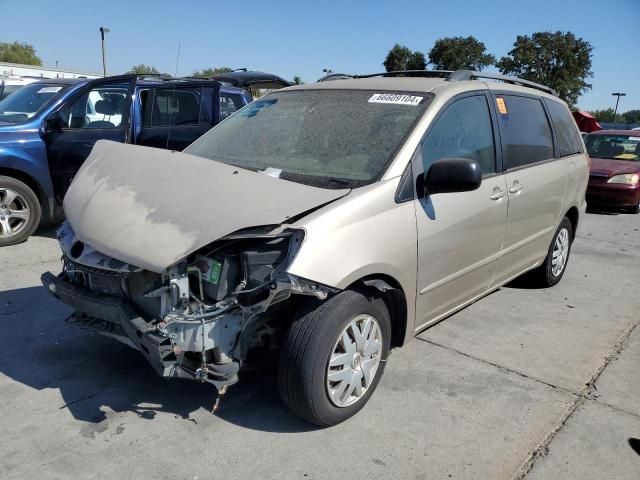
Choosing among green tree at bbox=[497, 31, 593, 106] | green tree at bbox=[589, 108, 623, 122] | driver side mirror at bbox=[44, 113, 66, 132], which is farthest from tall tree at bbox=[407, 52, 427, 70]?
driver side mirror at bbox=[44, 113, 66, 132]

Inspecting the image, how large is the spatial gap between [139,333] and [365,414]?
1.31m

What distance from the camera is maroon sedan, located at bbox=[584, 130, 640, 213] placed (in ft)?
34.0

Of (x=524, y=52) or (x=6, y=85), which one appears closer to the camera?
(x=6, y=85)

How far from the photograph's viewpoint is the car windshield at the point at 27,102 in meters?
6.44

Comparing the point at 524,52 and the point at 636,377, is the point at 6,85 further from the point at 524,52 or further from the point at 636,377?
the point at 524,52

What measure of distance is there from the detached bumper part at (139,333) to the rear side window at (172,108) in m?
4.35

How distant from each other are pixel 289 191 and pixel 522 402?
74.2 inches

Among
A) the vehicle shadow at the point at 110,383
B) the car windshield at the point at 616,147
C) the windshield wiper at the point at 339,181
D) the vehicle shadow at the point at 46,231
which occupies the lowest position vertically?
the vehicle shadow at the point at 110,383

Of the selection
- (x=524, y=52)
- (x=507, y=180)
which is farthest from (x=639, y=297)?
(x=524, y=52)

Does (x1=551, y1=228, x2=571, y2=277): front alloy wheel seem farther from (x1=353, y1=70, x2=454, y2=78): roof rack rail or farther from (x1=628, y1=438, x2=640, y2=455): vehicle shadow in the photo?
(x1=628, y1=438, x2=640, y2=455): vehicle shadow

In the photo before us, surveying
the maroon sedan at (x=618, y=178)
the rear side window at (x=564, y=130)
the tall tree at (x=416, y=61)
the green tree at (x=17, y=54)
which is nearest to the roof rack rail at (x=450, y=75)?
the rear side window at (x=564, y=130)

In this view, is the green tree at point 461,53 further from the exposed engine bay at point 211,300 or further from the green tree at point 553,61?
the exposed engine bay at point 211,300

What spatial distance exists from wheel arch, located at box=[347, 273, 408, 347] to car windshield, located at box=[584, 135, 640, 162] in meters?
10.2

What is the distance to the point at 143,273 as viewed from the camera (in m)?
2.70
